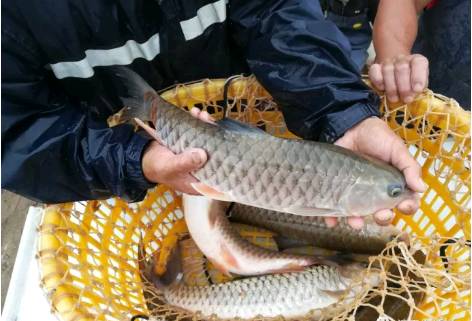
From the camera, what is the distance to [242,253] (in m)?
1.85

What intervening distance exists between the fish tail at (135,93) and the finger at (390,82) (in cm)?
77

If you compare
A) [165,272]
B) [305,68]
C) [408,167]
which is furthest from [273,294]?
[305,68]

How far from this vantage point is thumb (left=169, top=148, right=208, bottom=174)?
1.39 meters

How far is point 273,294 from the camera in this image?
1.72m

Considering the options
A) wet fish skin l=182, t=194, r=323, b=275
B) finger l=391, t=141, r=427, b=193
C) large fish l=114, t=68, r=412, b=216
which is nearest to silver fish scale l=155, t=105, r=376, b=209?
large fish l=114, t=68, r=412, b=216

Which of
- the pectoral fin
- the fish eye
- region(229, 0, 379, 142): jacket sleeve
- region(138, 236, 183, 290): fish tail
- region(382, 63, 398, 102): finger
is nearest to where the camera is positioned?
the fish eye

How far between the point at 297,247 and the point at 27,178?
1041 mm

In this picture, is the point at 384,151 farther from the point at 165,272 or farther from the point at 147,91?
the point at 165,272

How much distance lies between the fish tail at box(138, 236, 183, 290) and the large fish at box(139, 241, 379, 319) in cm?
4

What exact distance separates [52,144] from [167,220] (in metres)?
0.73

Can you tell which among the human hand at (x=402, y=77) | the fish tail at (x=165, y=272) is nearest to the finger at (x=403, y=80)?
the human hand at (x=402, y=77)

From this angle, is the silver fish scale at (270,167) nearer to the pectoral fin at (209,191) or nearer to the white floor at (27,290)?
the pectoral fin at (209,191)

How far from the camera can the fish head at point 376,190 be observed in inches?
53.4

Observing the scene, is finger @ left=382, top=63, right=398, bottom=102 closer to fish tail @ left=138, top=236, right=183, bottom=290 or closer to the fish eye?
the fish eye
